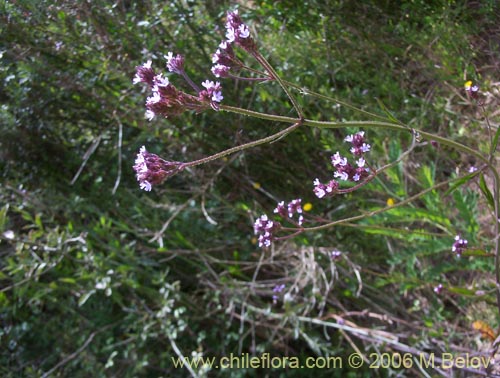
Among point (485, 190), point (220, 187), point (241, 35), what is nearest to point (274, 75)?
point (241, 35)

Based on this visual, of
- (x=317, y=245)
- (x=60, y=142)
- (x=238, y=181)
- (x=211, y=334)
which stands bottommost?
(x=211, y=334)

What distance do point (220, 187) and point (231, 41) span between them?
158 centimetres

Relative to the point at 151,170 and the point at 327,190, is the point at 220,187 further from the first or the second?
the point at 151,170

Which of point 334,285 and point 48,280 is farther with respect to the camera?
point 48,280

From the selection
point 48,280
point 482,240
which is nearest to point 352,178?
point 482,240

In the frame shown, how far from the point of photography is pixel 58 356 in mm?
2898

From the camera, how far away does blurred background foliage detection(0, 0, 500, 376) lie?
7.39ft

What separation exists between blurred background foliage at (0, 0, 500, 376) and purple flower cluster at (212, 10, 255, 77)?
3.04 feet

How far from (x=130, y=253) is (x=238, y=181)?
2.14ft

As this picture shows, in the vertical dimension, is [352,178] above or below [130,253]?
below

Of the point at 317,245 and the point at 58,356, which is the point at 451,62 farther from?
the point at 58,356

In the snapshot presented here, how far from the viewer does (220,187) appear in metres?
2.85

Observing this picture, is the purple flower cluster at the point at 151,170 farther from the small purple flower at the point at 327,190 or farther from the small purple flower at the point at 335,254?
the small purple flower at the point at 335,254

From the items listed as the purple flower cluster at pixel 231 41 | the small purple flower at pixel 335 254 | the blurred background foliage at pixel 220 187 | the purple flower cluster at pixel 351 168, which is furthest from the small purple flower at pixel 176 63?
the small purple flower at pixel 335 254
